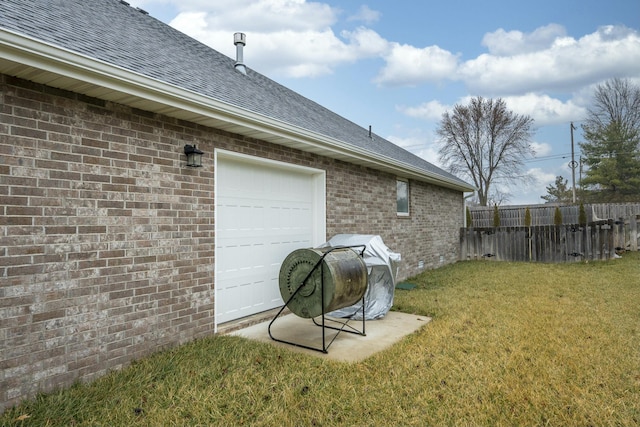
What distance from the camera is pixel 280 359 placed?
393 centimetres

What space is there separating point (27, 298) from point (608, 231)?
13.5m

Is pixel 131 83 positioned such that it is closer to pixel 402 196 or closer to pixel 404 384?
pixel 404 384

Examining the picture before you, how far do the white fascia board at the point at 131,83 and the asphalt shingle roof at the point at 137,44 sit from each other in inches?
6.6

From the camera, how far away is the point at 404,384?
132 inches

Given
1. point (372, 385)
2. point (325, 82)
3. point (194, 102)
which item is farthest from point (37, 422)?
point (325, 82)

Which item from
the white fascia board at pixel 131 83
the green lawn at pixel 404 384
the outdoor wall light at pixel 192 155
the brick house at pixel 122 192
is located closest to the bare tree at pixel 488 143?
the green lawn at pixel 404 384

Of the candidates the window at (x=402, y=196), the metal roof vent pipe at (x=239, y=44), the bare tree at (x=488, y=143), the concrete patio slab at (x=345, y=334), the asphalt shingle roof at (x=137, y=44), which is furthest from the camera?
the bare tree at (x=488, y=143)

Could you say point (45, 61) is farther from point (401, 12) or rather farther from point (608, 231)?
point (608, 231)

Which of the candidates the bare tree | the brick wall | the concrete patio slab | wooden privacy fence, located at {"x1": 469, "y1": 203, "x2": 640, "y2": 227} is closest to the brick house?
the brick wall

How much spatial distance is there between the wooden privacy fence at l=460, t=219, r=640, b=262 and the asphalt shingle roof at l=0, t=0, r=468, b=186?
936 centimetres

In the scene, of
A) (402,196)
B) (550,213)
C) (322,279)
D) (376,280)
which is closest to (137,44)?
(322,279)

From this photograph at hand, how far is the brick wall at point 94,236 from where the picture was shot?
9.83 ft

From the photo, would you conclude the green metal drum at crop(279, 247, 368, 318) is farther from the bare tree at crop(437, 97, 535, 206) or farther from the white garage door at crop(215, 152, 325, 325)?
Answer: the bare tree at crop(437, 97, 535, 206)

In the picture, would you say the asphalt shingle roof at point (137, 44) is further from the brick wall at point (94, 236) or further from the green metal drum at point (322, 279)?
the green metal drum at point (322, 279)
